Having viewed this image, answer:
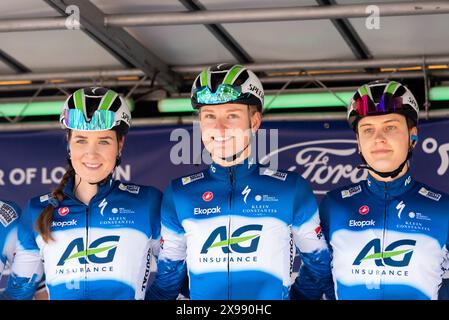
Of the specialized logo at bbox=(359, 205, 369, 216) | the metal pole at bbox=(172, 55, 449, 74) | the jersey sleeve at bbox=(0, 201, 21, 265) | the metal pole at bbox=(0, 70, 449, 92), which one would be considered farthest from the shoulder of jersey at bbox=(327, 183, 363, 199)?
the metal pole at bbox=(0, 70, 449, 92)

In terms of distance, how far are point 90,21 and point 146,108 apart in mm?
1897

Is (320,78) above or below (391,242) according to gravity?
above

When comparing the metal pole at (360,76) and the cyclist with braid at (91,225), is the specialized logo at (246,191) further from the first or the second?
the metal pole at (360,76)

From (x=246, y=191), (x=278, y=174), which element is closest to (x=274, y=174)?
(x=278, y=174)

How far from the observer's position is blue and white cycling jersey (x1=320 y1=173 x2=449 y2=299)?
19.9ft

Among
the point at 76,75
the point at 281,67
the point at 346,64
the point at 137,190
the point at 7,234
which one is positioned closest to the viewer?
the point at 137,190

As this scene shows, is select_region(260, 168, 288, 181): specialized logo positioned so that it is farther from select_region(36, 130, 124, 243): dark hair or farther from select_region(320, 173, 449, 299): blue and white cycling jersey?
select_region(36, 130, 124, 243): dark hair

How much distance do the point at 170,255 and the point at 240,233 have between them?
430 mm

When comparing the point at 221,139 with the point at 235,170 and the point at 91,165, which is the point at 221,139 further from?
the point at 91,165

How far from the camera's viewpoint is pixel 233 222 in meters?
6.16

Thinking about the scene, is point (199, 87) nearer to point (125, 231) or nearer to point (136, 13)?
point (125, 231)

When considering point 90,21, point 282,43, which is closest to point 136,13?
point 90,21

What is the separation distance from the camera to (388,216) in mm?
6184

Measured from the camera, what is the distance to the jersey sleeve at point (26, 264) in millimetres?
6461
